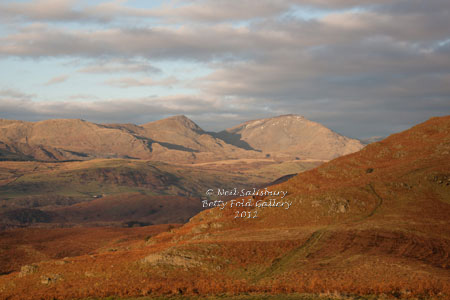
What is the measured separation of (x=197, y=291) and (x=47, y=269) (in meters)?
28.9

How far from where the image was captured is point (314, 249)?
224ft

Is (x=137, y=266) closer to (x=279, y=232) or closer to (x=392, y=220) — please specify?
(x=279, y=232)

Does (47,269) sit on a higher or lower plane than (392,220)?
lower

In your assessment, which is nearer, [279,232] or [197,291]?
[197,291]

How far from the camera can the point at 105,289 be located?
5334cm

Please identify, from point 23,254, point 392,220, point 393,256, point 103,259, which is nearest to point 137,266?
point 103,259

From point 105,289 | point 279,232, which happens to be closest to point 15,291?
point 105,289

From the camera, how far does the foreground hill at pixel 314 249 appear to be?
5228cm

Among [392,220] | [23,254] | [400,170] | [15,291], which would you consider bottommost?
[23,254]

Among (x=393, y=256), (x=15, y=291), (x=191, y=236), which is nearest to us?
(x=15, y=291)

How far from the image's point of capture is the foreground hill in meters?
52.3

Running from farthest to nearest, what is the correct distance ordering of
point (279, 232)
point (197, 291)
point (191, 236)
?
point (191, 236) → point (279, 232) → point (197, 291)

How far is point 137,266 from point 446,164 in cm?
7209

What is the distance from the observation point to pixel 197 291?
51156 millimetres
